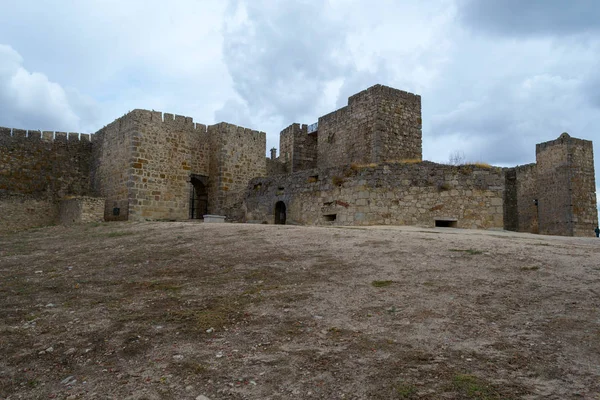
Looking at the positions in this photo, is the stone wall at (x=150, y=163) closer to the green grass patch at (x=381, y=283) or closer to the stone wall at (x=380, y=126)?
the stone wall at (x=380, y=126)

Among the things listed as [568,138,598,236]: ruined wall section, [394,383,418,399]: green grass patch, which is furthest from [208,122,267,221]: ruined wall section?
[394,383,418,399]: green grass patch

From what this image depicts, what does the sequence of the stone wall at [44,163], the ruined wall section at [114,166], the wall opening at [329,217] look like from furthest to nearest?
the stone wall at [44,163], the ruined wall section at [114,166], the wall opening at [329,217]

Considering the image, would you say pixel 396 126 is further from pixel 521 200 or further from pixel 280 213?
pixel 521 200

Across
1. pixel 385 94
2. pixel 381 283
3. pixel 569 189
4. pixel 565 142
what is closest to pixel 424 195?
pixel 385 94

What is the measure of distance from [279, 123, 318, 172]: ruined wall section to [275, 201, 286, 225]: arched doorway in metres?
6.40

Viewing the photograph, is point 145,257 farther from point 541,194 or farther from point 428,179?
point 541,194

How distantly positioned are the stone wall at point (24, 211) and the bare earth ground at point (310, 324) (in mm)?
12268

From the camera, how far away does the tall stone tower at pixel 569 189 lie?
70.2 feet

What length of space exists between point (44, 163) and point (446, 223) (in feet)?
57.2

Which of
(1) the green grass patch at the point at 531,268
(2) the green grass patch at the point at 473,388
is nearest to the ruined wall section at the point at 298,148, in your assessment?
(1) the green grass patch at the point at 531,268

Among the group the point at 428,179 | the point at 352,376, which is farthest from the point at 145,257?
the point at 428,179

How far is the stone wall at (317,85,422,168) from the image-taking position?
19.3 metres

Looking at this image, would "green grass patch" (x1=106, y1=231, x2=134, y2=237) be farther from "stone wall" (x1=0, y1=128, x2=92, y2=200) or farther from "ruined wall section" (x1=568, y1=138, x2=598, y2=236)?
"ruined wall section" (x1=568, y1=138, x2=598, y2=236)

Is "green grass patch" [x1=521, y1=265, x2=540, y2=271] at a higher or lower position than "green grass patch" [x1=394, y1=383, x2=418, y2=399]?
higher
